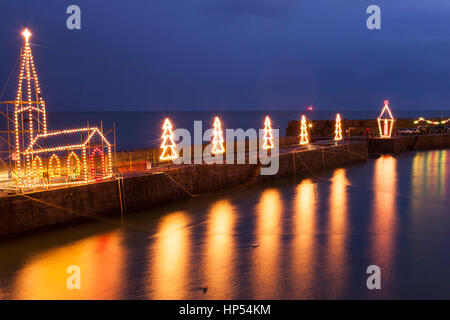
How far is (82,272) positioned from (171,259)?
292 cm

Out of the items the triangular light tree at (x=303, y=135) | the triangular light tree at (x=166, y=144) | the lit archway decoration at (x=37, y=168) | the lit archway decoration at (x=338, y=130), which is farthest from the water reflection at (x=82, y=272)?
the lit archway decoration at (x=338, y=130)

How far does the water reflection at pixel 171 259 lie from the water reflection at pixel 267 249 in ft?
7.23

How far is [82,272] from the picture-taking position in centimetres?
1434

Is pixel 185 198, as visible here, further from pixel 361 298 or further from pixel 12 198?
pixel 361 298

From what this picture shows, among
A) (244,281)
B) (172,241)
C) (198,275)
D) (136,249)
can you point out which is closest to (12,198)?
(136,249)

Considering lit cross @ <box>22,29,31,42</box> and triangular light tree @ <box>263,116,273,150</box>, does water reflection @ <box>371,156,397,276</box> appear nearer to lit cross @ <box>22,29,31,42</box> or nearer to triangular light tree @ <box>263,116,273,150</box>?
triangular light tree @ <box>263,116,273,150</box>

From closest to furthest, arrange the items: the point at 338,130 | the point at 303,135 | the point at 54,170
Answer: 1. the point at 54,170
2. the point at 303,135
3. the point at 338,130

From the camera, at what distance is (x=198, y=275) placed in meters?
13.9

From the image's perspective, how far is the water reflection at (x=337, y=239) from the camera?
43.8ft

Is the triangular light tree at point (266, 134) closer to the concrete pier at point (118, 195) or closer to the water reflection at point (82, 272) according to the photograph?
the concrete pier at point (118, 195)

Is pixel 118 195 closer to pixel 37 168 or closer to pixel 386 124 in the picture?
pixel 37 168

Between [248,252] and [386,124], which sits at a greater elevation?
[386,124]

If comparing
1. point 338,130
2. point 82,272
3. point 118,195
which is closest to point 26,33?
point 118,195

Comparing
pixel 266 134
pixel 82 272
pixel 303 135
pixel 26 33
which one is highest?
pixel 26 33
